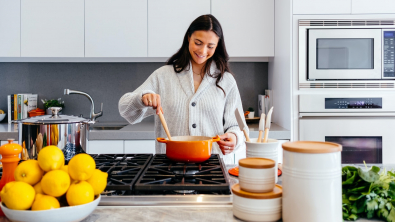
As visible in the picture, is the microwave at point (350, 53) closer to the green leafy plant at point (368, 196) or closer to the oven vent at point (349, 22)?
the oven vent at point (349, 22)

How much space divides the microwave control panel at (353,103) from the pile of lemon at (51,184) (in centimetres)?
190

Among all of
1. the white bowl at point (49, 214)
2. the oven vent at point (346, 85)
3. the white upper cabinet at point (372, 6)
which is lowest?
the white bowl at point (49, 214)

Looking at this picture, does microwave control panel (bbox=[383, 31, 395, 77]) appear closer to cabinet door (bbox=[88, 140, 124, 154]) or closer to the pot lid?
cabinet door (bbox=[88, 140, 124, 154])

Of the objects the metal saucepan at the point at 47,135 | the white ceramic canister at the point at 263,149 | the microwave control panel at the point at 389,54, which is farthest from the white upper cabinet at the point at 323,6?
the metal saucepan at the point at 47,135

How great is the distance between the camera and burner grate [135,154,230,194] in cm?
88

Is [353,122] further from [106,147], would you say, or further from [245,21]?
[106,147]

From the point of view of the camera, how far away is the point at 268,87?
2979 mm

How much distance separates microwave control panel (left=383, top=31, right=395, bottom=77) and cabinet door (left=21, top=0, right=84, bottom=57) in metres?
2.27

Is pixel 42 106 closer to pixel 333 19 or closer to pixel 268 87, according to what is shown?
pixel 268 87

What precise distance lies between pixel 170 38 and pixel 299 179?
2.11 meters

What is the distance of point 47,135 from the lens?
113 centimetres

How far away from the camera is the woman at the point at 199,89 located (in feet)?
5.21

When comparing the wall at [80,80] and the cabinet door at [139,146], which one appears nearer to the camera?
the cabinet door at [139,146]

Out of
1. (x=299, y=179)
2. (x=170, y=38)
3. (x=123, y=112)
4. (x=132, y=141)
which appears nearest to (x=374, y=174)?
(x=299, y=179)
